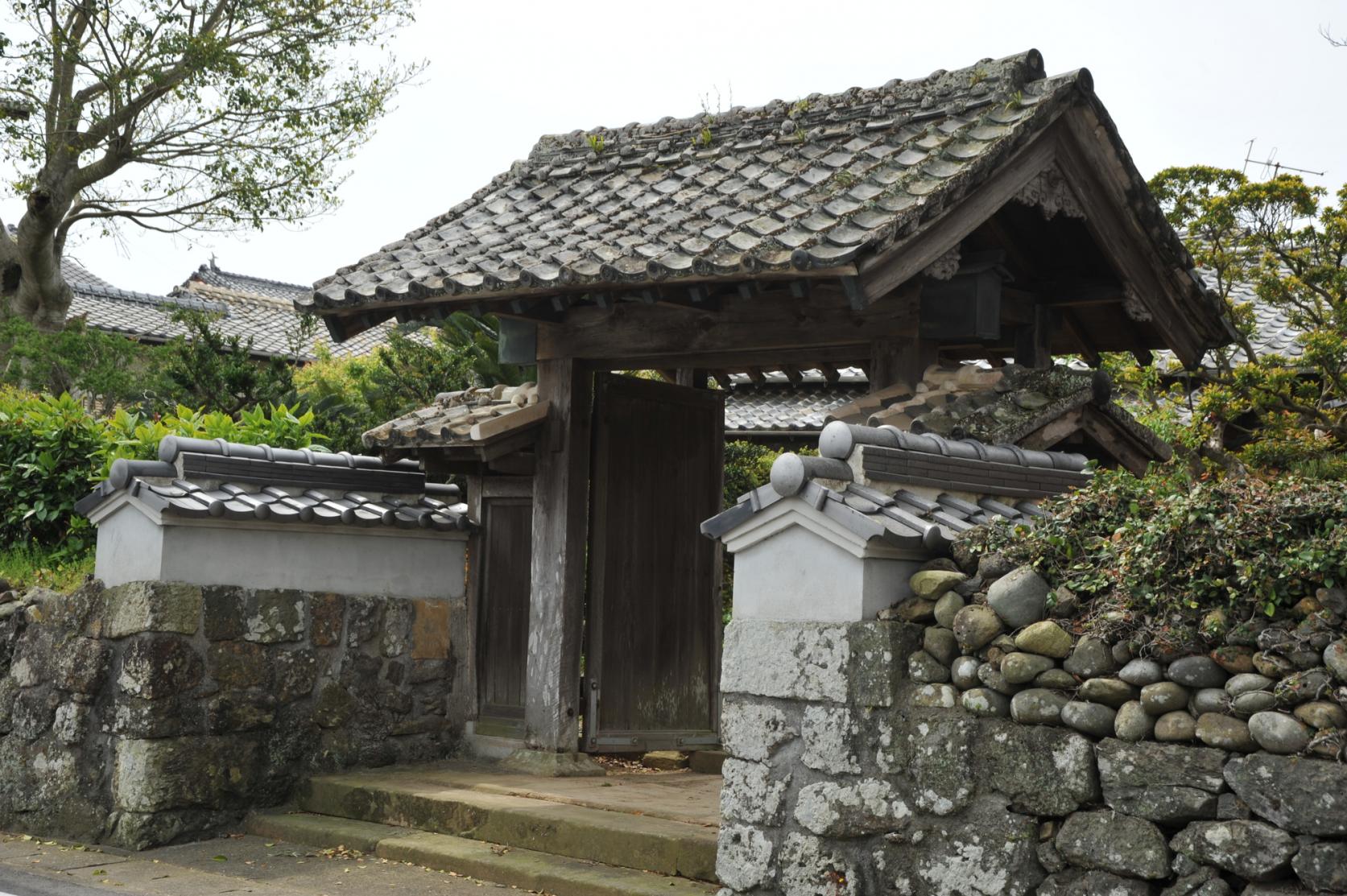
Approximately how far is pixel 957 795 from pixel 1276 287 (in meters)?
7.48

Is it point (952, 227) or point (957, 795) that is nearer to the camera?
point (957, 795)

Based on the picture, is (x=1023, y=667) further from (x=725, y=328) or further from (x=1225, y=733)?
(x=725, y=328)

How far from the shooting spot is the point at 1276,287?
10.7 meters

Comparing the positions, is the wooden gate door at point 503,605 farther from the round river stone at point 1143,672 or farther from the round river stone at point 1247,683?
the round river stone at point 1247,683

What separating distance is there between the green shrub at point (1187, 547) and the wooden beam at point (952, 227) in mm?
1632

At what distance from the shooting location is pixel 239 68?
16516 millimetres

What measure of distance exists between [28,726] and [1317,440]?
8844 mm

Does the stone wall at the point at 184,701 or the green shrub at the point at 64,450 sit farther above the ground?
the green shrub at the point at 64,450

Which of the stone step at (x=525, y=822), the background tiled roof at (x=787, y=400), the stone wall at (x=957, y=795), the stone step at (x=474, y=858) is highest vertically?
the background tiled roof at (x=787, y=400)

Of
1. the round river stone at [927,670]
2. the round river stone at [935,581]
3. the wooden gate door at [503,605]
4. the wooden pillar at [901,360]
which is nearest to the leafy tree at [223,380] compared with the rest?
the wooden gate door at [503,605]

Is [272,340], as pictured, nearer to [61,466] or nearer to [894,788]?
[61,466]

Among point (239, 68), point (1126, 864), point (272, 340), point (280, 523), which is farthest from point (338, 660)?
point (272, 340)

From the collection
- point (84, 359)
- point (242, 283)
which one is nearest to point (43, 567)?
point (84, 359)

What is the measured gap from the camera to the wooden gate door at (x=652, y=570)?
8.34 m
